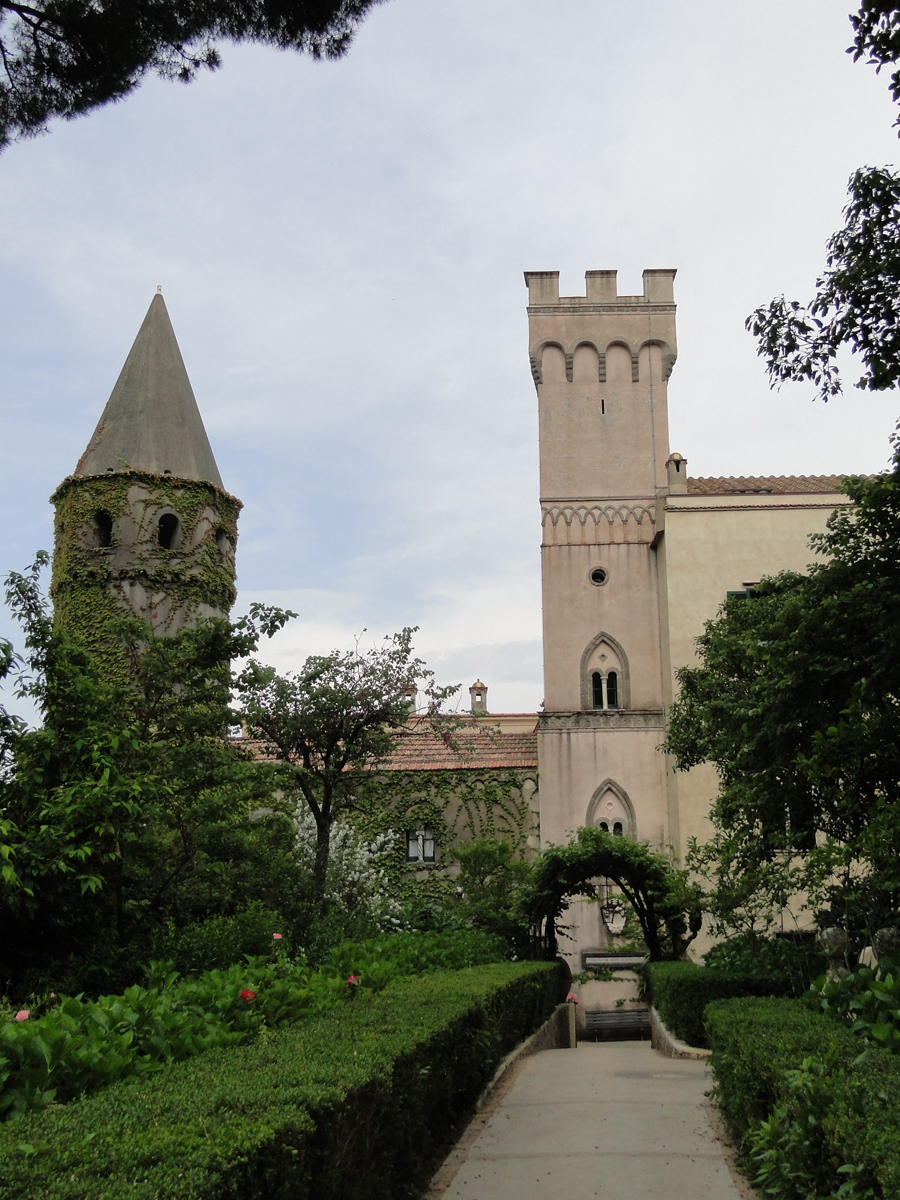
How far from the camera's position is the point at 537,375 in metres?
29.8

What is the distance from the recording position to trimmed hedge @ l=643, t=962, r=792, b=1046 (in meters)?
13.0

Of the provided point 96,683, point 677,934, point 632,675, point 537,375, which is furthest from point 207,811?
point 537,375

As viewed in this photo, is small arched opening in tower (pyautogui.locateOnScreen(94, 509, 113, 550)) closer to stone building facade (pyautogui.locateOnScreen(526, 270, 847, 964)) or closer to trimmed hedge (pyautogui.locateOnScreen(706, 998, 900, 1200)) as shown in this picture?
stone building facade (pyautogui.locateOnScreen(526, 270, 847, 964))

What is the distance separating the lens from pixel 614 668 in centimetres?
2759

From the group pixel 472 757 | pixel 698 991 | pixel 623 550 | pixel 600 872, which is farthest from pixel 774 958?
pixel 623 550

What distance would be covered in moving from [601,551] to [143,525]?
11.5m

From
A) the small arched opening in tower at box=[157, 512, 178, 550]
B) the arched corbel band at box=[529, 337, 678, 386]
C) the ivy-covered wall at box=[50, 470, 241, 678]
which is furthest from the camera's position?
the arched corbel band at box=[529, 337, 678, 386]

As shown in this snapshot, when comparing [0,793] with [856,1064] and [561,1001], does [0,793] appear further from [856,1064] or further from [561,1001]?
[561,1001]

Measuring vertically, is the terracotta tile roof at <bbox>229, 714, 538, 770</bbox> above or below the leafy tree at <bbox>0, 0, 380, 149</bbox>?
below

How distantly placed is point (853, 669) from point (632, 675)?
17.7 m

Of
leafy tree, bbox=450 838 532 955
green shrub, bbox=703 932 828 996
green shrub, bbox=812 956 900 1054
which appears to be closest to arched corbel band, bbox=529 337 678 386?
leafy tree, bbox=450 838 532 955

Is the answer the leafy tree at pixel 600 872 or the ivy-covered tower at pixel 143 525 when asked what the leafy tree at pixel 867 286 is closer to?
the leafy tree at pixel 600 872

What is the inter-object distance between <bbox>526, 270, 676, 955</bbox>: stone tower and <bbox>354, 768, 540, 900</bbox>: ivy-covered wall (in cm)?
79

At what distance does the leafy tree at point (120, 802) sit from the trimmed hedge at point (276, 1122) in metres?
3.11
